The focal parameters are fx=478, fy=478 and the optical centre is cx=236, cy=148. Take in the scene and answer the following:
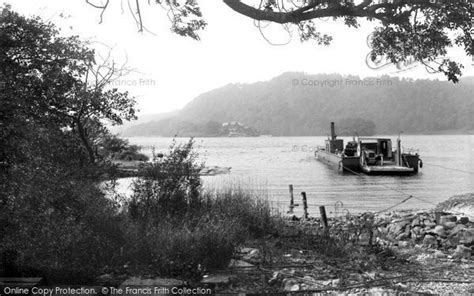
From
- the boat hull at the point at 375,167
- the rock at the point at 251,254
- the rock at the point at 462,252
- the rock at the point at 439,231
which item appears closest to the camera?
the rock at the point at 251,254

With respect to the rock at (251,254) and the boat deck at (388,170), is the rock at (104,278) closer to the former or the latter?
the rock at (251,254)

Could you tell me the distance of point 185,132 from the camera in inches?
7407

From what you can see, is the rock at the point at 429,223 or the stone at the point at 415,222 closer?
the rock at the point at 429,223

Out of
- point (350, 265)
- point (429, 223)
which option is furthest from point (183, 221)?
point (429, 223)

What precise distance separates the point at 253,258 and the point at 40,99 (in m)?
4.61

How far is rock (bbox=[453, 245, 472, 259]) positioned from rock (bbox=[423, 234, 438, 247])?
81 centimetres

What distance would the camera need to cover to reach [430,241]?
9.51m

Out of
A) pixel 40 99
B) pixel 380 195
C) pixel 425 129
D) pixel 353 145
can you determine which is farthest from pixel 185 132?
pixel 40 99

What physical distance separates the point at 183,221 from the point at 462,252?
4.82 meters

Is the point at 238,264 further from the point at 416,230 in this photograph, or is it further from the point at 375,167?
the point at 375,167

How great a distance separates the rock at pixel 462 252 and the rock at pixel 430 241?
0.81 m

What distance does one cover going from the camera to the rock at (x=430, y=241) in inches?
366

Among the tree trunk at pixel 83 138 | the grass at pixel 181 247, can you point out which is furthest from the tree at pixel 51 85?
the grass at pixel 181 247

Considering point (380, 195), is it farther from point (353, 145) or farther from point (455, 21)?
point (455, 21)
